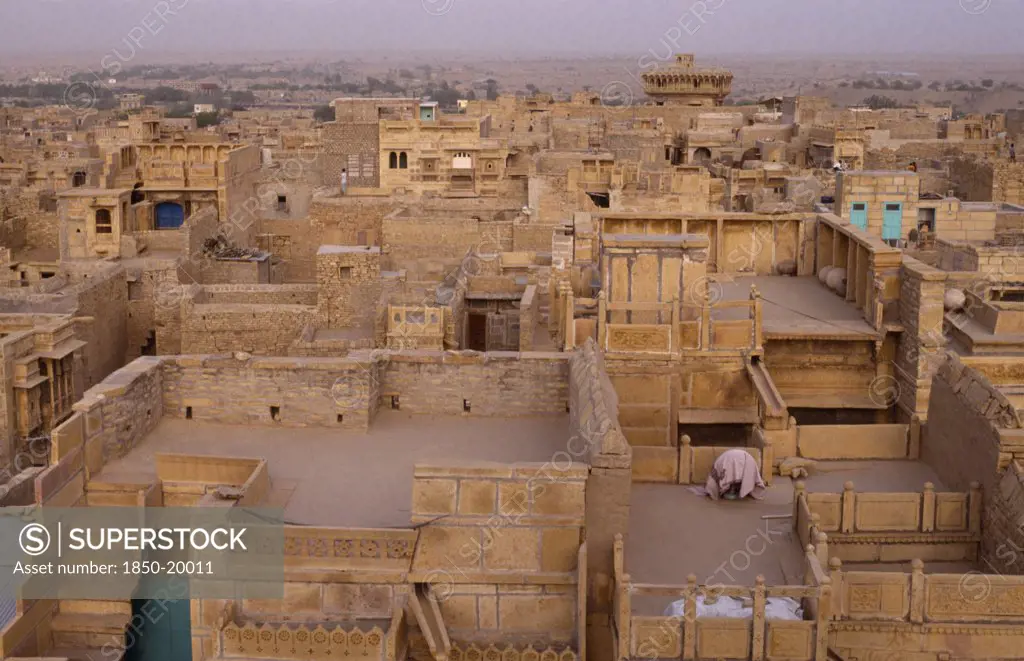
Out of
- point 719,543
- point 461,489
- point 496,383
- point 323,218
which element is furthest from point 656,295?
point 323,218

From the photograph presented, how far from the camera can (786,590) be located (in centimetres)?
977

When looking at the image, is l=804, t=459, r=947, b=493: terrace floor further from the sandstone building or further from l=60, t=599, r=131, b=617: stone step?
l=60, t=599, r=131, b=617: stone step

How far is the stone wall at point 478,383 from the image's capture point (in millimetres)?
13414

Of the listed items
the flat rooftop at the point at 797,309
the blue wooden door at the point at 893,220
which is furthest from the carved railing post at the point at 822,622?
the blue wooden door at the point at 893,220

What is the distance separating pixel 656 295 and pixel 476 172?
2473cm

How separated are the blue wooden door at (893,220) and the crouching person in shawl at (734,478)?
43.7ft

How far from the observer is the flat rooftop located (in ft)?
54.6

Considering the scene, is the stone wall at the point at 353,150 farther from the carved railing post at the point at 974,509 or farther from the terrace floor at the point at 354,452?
the carved railing post at the point at 974,509

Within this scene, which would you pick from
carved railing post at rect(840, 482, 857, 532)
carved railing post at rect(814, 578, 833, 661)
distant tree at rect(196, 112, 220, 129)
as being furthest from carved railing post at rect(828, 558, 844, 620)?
distant tree at rect(196, 112, 220, 129)

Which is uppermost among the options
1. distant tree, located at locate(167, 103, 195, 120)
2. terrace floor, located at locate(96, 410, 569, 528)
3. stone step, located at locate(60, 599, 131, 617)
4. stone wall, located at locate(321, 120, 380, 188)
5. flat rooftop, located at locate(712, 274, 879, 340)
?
distant tree, located at locate(167, 103, 195, 120)

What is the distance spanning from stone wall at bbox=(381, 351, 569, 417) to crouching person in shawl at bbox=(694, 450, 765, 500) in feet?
6.05

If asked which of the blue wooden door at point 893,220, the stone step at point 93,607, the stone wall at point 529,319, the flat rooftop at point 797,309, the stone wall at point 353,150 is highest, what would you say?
the stone wall at point 353,150

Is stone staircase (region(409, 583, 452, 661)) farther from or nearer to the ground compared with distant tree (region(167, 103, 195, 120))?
nearer to the ground

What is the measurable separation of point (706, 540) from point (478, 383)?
3167 millimetres
